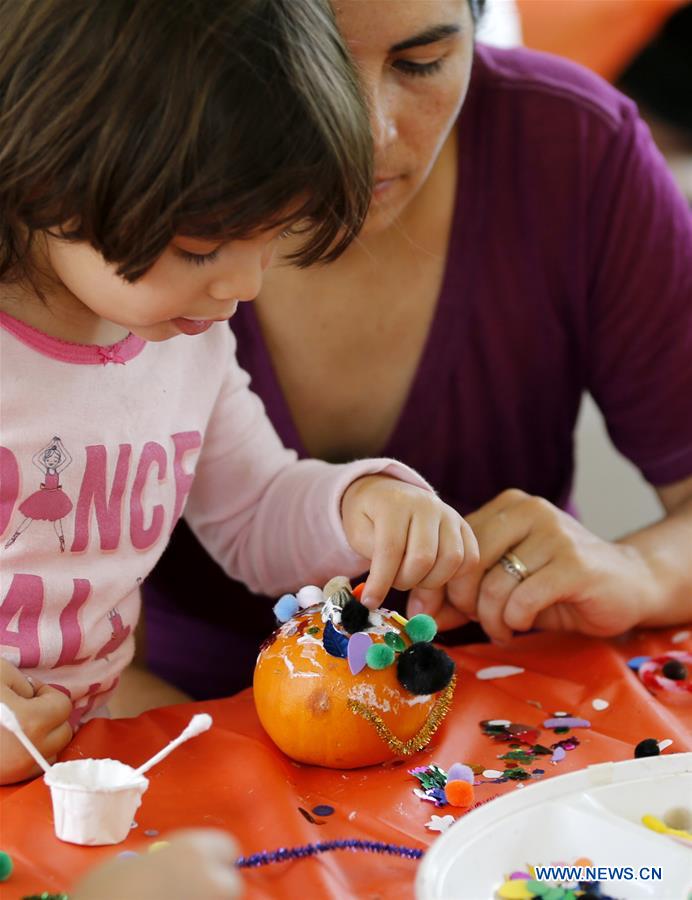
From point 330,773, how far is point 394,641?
0.30 feet

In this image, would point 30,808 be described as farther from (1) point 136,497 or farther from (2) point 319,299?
(2) point 319,299

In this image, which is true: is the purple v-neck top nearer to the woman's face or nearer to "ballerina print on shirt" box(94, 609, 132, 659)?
the woman's face

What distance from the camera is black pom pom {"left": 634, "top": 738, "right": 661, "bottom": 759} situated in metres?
0.75

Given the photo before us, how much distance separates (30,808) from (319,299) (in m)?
0.61

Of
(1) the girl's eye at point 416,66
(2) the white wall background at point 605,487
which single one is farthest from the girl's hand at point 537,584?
(2) the white wall background at point 605,487

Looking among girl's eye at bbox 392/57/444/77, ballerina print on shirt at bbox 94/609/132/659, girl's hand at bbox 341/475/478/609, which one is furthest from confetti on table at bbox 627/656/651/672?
girl's eye at bbox 392/57/444/77

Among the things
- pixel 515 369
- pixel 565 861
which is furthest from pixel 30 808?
pixel 515 369

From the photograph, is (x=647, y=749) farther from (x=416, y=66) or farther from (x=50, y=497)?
(x=416, y=66)

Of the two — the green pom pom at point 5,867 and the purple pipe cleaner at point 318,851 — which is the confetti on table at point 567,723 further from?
the green pom pom at point 5,867

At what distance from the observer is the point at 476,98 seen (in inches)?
46.0

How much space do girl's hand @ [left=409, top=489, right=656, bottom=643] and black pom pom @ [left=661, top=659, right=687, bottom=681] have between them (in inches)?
2.5

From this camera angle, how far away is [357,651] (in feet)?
2.44

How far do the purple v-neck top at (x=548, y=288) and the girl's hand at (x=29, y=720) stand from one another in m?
0.45

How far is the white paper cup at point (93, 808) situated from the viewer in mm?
626
